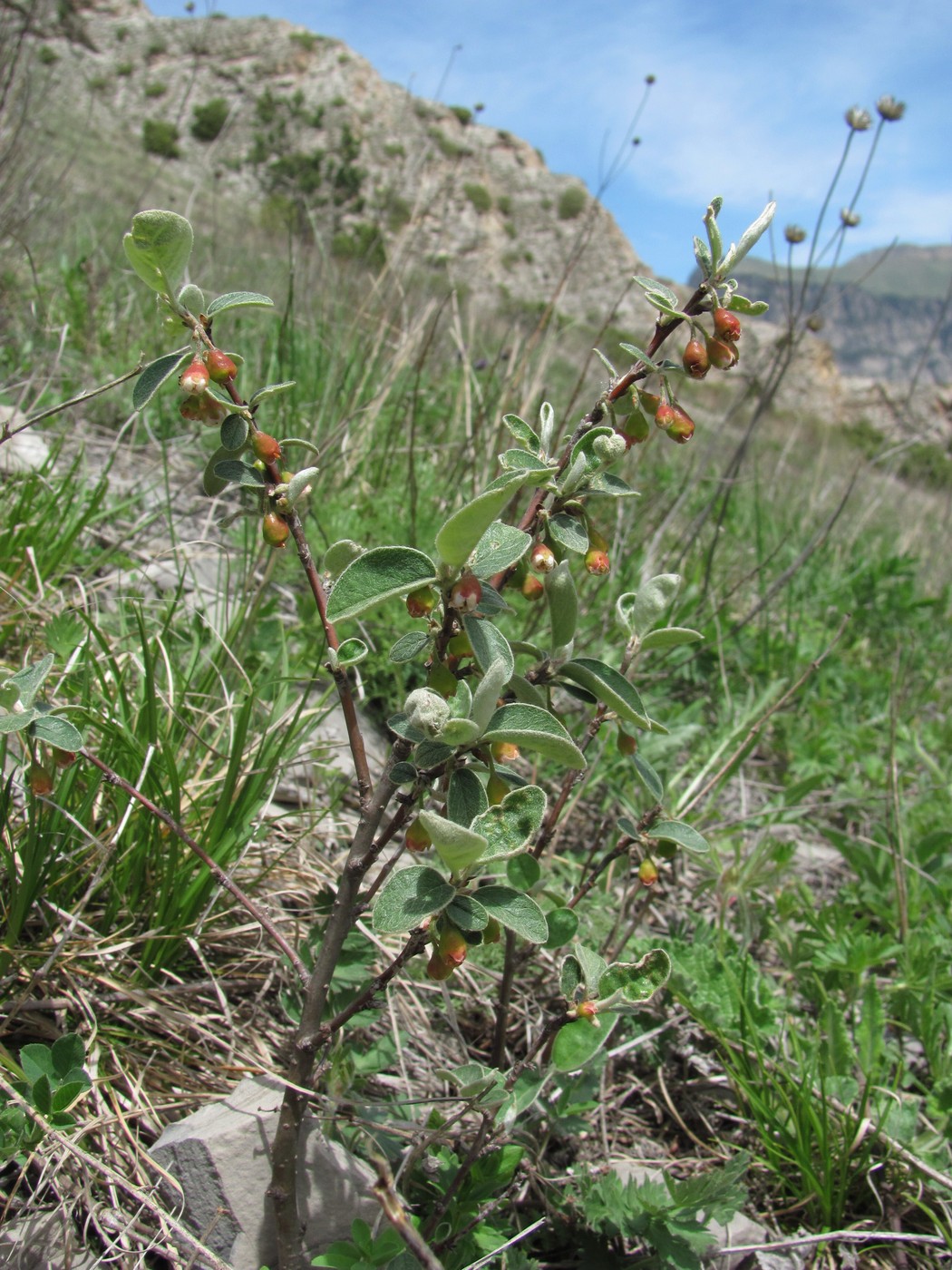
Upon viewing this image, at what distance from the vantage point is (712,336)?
0.89 metres

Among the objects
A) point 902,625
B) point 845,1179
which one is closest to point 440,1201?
point 845,1179

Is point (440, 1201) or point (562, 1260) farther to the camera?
point (562, 1260)

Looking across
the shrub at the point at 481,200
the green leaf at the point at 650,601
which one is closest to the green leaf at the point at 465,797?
the green leaf at the point at 650,601

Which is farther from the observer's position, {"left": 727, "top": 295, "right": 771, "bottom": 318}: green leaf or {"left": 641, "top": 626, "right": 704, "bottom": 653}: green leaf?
{"left": 641, "top": 626, "right": 704, "bottom": 653}: green leaf

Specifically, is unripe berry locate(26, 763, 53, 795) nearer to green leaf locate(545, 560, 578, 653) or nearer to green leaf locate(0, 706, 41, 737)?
green leaf locate(0, 706, 41, 737)

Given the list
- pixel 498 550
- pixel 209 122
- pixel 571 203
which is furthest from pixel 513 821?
pixel 209 122

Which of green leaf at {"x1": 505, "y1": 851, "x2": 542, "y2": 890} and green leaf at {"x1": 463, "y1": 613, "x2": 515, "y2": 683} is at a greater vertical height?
green leaf at {"x1": 463, "y1": 613, "x2": 515, "y2": 683}

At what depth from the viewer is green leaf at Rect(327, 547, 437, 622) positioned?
755mm

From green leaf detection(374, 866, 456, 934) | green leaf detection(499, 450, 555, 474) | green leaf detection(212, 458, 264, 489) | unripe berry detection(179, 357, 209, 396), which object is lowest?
green leaf detection(374, 866, 456, 934)

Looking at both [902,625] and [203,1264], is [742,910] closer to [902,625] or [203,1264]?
[203,1264]

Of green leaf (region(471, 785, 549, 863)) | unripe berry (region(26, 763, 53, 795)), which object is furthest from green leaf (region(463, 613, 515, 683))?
unripe berry (region(26, 763, 53, 795))

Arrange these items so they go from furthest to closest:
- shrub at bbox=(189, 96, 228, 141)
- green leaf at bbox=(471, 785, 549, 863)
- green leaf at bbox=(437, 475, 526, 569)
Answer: shrub at bbox=(189, 96, 228, 141)
green leaf at bbox=(471, 785, 549, 863)
green leaf at bbox=(437, 475, 526, 569)

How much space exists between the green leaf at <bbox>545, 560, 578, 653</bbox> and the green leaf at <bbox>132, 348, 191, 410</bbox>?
0.44 m

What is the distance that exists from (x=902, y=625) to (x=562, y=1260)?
3161mm
